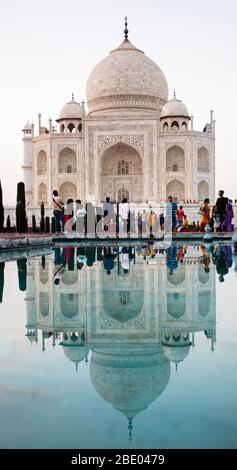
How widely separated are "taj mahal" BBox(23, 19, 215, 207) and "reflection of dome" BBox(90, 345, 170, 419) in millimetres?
21597

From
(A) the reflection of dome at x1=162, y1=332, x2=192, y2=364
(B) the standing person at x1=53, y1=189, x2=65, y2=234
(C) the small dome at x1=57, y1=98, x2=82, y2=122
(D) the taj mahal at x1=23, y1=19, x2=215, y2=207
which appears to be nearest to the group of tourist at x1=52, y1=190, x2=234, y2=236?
(B) the standing person at x1=53, y1=189, x2=65, y2=234

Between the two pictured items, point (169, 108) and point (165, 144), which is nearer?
point (165, 144)

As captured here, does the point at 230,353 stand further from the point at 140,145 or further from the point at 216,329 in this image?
the point at 140,145

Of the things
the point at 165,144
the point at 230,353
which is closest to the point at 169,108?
the point at 165,144

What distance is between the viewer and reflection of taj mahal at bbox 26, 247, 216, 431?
1.53m

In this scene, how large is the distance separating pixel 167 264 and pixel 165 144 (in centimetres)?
1937

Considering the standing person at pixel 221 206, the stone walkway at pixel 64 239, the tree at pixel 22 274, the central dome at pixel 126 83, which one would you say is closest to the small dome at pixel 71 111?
the central dome at pixel 126 83

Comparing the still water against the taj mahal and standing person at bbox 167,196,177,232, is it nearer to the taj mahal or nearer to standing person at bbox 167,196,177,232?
standing person at bbox 167,196,177,232

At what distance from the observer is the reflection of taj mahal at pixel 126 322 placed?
153 cm

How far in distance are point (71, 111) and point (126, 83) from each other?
307 cm

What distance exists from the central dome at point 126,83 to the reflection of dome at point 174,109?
559 millimetres

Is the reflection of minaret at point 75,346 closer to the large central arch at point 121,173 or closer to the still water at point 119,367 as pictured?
the still water at point 119,367

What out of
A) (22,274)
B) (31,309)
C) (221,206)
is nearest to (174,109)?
(221,206)

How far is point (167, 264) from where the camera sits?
212 inches
